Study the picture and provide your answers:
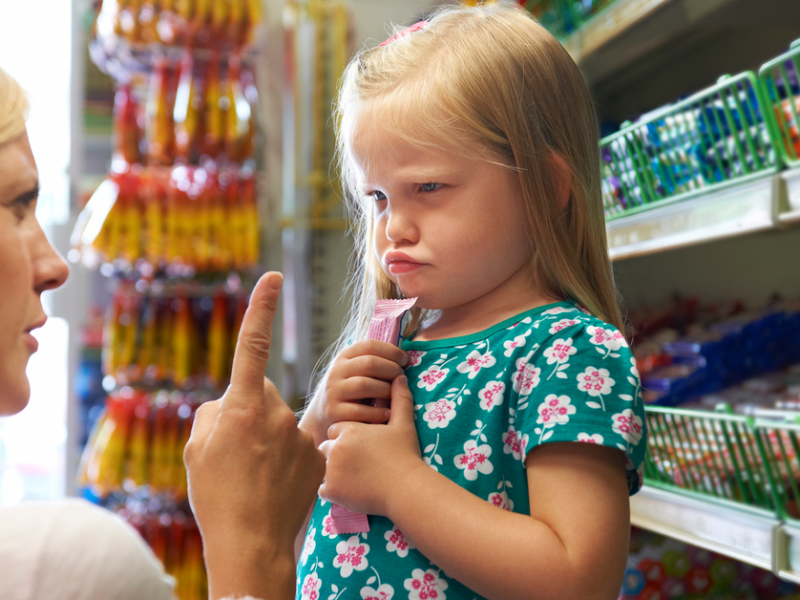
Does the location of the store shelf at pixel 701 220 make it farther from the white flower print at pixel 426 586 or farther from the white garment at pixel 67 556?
the white garment at pixel 67 556

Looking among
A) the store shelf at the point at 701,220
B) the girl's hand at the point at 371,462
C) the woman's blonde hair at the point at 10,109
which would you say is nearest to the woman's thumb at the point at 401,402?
the girl's hand at the point at 371,462

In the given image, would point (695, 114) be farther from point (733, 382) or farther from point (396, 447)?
point (396, 447)

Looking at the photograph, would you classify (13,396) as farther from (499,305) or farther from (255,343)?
(499,305)

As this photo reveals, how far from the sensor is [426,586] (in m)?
0.75

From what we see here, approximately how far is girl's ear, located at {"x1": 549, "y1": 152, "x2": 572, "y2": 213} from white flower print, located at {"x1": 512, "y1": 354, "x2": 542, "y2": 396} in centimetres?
23

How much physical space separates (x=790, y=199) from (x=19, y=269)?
3.37 ft

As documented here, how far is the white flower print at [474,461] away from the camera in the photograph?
2.51 feet

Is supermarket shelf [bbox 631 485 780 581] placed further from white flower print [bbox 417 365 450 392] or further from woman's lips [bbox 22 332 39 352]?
woman's lips [bbox 22 332 39 352]

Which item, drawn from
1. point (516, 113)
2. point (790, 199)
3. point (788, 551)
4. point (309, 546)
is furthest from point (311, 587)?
point (790, 199)

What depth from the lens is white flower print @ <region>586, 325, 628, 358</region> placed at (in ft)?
2.51

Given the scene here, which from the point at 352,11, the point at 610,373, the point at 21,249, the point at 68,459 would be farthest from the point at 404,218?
the point at 68,459

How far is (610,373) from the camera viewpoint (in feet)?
2.45

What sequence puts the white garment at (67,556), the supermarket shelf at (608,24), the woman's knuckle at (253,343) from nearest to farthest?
the white garment at (67,556) → the woman's knuckle at (253,343) → the supermarket shelf at (608,24)

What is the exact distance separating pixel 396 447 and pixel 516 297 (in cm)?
26
